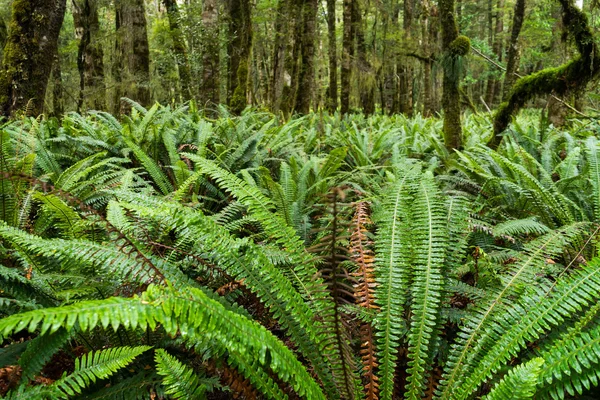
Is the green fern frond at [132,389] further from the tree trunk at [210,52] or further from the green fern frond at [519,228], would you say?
the tree trunk at [210,52]

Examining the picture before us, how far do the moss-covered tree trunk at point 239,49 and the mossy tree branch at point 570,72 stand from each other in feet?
16.8

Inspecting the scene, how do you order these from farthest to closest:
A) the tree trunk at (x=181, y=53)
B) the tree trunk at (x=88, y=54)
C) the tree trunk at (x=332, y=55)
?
the tree trunk at (x=88, y=54) < the tree trunk at (x=332, y=55) < the tree trunk at (x=181, y=53)

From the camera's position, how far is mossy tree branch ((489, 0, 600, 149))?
391 centimetres

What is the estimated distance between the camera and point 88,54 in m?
11.2

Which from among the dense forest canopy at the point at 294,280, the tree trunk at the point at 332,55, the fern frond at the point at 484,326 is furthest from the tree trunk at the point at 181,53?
the fern frond at the point at 484,326

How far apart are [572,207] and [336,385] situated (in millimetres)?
2391

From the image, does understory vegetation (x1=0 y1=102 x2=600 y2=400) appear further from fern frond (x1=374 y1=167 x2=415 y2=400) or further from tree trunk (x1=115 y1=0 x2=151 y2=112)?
tree trunk (x1=115 y1=0 x2=151 y2=112)

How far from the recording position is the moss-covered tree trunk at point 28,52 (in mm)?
4348

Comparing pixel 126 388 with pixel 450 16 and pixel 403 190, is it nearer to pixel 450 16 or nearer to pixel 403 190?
pixel 403 190

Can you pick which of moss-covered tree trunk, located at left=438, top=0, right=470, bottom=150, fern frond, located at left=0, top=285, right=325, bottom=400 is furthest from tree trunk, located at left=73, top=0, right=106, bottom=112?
fern frond, located at left=0, top=285, right=325, bottom=400

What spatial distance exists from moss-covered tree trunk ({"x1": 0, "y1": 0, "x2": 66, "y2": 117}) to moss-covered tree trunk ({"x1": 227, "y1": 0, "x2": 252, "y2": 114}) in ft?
12.3

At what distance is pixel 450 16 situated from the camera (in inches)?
176

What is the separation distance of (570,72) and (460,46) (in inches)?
44.7

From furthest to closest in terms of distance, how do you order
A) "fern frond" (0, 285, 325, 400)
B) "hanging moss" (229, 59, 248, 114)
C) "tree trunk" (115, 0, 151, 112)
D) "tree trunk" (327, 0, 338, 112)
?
"tree trunk" (327, 0, 338, 112) < "tree trunk" (115, 0, 151, 112) < "hanging moss" (229, 59, 248, 114) < "fern frond" (0, 285, 325, 400)
